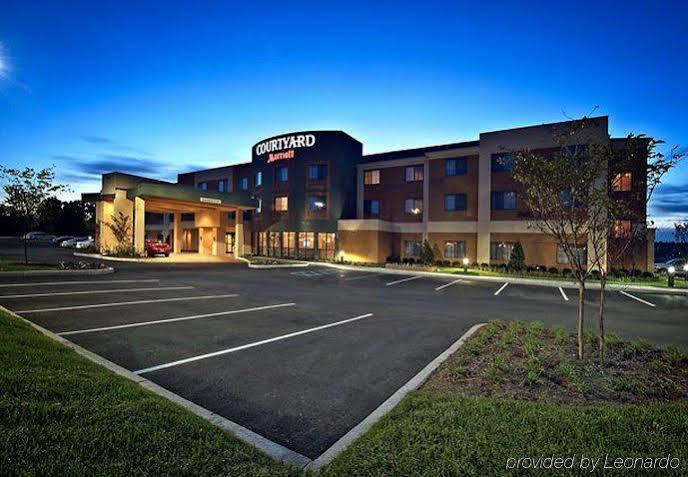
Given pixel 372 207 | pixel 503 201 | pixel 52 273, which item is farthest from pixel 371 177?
pixel 52 273

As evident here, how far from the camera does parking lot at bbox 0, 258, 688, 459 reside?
524 cm

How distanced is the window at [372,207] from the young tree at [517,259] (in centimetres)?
1593

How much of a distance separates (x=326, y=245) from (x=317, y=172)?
27.6 feet

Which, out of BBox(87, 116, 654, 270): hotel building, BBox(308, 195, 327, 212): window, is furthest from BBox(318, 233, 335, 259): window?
BBox(308, 195, 327, 212): window

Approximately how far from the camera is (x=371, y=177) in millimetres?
41281

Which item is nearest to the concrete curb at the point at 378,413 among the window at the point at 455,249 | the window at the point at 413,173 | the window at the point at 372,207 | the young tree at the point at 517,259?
the young tree at the point at 517,259

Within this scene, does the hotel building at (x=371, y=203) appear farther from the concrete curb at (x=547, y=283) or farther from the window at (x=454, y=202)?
the concrete curb at (x=547, y=283)

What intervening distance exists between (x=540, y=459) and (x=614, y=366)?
401 cm

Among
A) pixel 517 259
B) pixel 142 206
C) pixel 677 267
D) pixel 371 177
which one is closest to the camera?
pixel 517 259

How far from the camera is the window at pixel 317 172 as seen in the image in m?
39.6

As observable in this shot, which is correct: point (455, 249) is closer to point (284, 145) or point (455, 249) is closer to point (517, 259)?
point (517, 259)

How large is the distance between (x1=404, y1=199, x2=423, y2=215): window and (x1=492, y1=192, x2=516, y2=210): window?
776 centimetres

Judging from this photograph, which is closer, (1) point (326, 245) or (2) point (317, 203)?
(1) point (326, 245)

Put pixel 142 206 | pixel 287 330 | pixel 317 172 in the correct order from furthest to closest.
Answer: pixel 317 172 → pixel 142 206 → pixel 287 330
